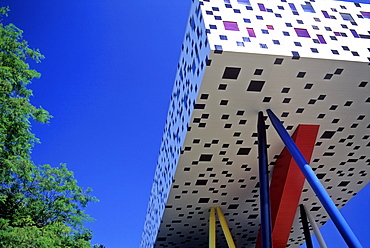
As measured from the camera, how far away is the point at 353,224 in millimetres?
34531

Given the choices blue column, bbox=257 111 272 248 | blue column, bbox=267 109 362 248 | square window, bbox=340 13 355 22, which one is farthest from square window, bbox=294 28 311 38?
blue column, bbox=257 111 272 248

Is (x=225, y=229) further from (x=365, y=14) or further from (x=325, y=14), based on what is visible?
(x=365, y=14)

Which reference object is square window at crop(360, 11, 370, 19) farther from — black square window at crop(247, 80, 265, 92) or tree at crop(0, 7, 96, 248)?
tree at crop(0, 7, 96, 248)

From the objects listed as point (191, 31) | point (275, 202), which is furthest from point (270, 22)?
point (275, 202)

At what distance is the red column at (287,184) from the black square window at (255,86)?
3.48 m

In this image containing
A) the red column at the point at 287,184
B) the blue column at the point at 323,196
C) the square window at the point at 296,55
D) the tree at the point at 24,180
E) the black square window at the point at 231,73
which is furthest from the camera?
the red column at the point at 287,184

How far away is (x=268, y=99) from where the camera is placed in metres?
13.7

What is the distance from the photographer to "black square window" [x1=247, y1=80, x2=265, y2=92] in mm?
12789

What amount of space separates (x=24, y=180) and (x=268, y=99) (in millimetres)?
9030

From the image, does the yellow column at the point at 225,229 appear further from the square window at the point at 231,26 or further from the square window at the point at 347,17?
the square window at the point at 347,17

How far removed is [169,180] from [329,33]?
35.5 feet

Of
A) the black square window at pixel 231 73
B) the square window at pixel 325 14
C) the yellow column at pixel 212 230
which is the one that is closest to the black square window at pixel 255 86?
the black square window at pixel 231 73

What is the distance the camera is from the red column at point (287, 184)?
15469mm

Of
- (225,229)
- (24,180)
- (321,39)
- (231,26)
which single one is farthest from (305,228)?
(24,180)
